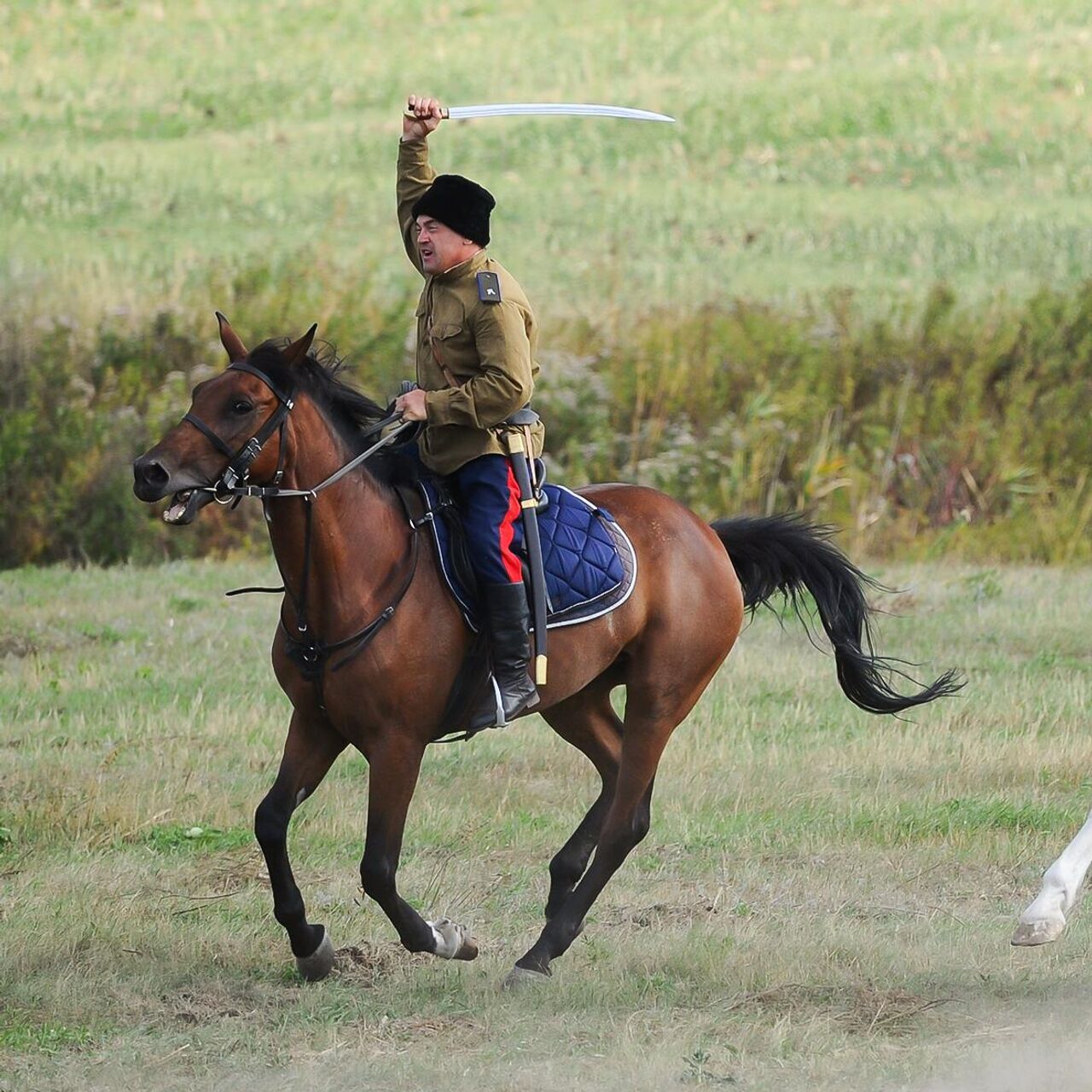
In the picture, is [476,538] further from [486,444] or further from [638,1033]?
[638,1033]

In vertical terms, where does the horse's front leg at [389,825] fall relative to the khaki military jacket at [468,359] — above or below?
below

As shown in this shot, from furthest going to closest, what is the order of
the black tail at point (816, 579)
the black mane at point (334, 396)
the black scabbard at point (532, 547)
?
1. the black tail at point (816, 579)
2. the black scabbard at point (532, 547)
3. the black mane at point (334, 396)

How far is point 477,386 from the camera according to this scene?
6.04 meters

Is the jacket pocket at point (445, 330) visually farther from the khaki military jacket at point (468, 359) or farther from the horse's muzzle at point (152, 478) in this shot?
the horse's muzzle at point (152, 478)

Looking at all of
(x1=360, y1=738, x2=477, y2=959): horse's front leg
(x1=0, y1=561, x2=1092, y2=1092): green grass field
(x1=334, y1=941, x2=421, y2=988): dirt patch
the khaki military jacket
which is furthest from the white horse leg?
the khaki military jacket

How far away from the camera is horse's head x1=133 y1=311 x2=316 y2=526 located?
5543mm

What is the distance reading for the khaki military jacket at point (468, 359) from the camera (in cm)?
606

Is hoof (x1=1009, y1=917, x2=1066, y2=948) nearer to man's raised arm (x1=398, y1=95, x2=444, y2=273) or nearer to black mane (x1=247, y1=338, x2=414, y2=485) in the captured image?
black mane (x1=247, y1=338, x2=414, y2=485)

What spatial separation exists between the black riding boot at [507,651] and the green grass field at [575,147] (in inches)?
415

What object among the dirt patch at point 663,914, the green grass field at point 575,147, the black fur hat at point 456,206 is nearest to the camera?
the black fur hat at point 456,206

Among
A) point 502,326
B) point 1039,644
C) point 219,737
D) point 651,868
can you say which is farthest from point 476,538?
point 1039,644

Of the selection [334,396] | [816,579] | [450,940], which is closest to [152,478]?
[334,396]

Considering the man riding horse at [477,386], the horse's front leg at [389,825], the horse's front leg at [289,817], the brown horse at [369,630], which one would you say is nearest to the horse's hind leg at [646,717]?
the brown horse at [369,630]

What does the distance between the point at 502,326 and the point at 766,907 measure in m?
2.69
